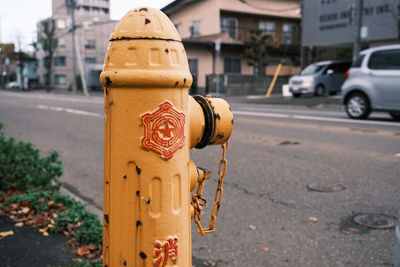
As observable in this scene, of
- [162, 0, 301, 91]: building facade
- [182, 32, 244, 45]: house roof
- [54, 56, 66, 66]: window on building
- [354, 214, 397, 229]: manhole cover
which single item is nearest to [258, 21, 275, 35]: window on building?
[162, 0, 301, 91]: building facade

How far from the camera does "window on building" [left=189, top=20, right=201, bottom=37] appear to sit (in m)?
32.5

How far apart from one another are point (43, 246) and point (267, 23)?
33.9m

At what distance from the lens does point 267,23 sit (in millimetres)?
34656

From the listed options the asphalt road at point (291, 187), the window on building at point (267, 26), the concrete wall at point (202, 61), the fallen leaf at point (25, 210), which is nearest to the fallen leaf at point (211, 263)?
the asphalt road at point (291, 187)

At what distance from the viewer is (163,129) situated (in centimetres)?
136

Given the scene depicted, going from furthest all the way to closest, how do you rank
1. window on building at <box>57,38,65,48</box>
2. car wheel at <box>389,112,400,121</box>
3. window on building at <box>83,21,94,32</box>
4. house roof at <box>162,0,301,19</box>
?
window on building at <box>57,38,65,48</box>
window on building at <box>83,21,94,32</box>
house roof at <box>162,0,301,19</box>
car wheel at <box>389,112,400,121</box>

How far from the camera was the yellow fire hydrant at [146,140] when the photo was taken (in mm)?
1345

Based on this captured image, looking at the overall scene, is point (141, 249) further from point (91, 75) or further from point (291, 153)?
point (91, 75)

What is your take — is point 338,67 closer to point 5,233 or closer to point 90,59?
point 5,233

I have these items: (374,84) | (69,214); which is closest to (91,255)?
Result: (69,214)

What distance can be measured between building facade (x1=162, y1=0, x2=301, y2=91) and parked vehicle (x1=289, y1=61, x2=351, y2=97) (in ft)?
27.4

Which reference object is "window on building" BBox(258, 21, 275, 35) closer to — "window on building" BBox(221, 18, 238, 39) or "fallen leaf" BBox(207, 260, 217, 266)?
"window on building" BBox(221, 18, 238, 39)

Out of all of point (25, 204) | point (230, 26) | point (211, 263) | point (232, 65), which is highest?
point (230, 26)

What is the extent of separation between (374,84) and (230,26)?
23.2m
